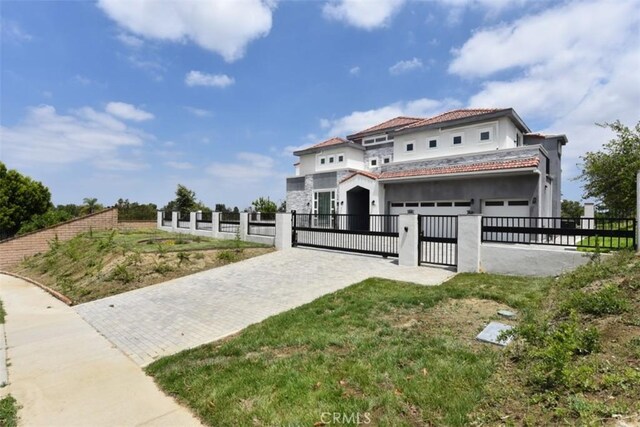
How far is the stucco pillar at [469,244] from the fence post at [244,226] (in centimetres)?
1021

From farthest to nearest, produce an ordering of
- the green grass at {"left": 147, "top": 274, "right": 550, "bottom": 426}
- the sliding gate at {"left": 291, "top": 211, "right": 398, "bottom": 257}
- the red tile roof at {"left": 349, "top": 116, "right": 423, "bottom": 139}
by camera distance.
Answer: the red tile roof at {"left": 349, "top": 116, "right": 423, "bottom": 139}
the sliding gate at {"left": 291, "top": 211, "right": 398, "bottom": 257}
the green grass at {"left": 147, "top": 274, "right": 550, "bottom": 426}

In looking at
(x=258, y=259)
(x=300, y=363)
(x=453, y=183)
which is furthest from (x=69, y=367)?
(x=453, y=183)

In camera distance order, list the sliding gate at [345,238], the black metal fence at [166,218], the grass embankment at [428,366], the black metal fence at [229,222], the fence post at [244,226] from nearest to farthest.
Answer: the grass embankment at [428,366], the sliding gate at [345,238], the fence post at [244,226], the black metal fence at [229,222], the black metal fence at [166,218]

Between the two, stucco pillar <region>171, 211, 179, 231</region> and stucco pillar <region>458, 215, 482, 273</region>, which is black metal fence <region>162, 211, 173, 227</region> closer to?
stucco pillar <region>171, 211, 179, 231</region>

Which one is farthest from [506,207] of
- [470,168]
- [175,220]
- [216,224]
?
[175,220]

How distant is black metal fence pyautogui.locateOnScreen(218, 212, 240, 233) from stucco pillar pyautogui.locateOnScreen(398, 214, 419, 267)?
32.2 feet

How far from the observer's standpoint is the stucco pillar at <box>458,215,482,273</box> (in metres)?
8.80

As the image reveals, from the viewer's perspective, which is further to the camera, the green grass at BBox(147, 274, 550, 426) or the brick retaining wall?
the brick retaining wall

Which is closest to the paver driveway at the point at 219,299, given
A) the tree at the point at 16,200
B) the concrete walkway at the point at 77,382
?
the concrete walkway at the point at 77,382

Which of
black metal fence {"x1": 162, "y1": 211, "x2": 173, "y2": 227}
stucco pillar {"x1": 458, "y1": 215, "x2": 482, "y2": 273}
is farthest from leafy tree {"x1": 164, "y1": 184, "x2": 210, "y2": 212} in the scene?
stucco pillar {"x1": 458, "y1": 215, "x2": 482, "y2": 273}

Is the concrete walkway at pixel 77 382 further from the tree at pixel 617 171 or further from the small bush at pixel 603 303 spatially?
the tree at pixel 617 171

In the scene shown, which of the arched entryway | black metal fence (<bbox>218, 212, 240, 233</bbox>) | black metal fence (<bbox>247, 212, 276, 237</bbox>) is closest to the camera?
black metal fence (<bbox>247, 212, 276, 237</bbox>)

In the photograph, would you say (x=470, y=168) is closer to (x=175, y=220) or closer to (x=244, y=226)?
(x=244, y=226)

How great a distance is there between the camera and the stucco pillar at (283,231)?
13914 millimetres
